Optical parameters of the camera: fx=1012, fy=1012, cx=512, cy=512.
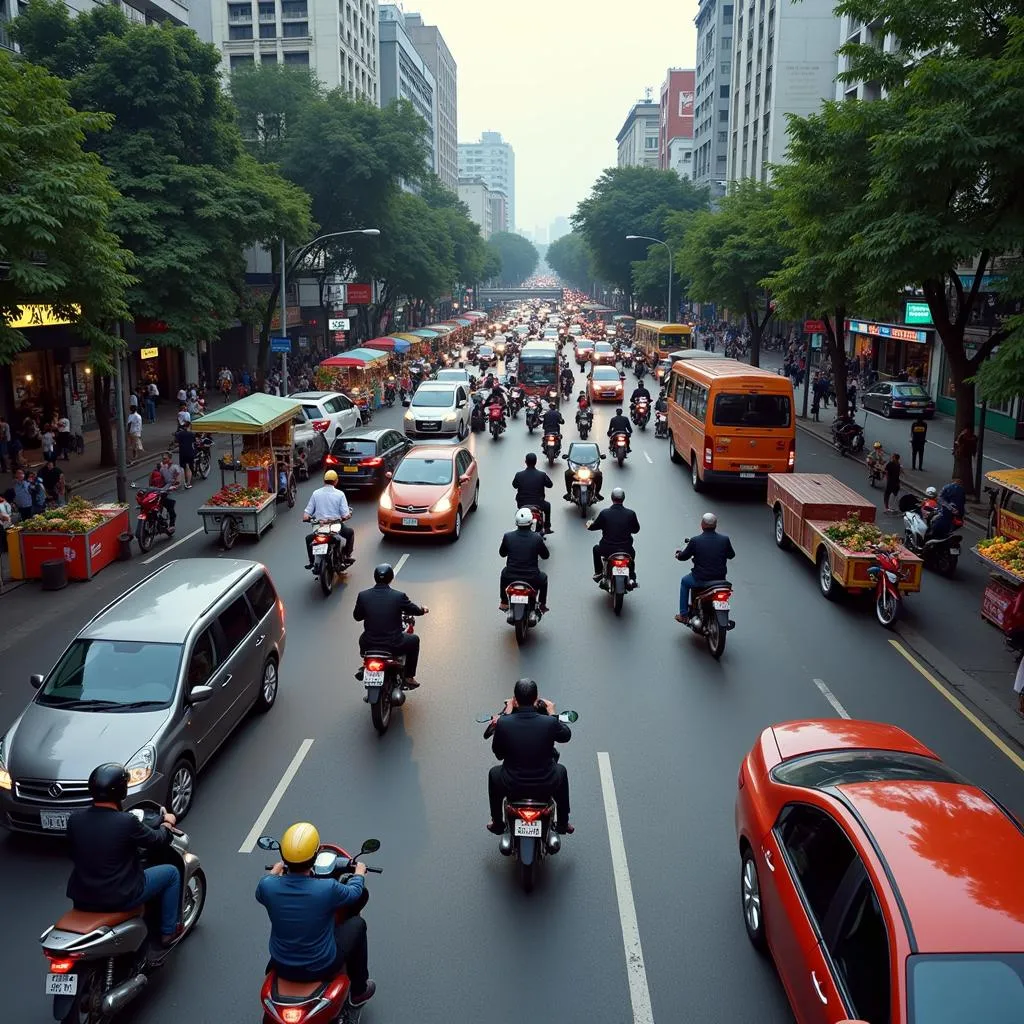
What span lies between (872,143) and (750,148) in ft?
210

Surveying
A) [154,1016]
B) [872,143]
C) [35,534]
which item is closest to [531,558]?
[154,1016]

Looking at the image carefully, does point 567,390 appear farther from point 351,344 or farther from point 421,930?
point 421,930

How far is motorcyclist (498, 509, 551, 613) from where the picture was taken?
12.9 metres

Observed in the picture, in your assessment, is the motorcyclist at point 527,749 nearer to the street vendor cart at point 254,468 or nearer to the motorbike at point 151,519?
the street vendor cart at point 254,468

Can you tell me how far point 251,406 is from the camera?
21109mm

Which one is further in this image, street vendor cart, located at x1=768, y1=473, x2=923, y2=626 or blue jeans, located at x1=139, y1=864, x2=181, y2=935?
street vendor cart, located at x1=768, y1=473, x2=923, y2=626

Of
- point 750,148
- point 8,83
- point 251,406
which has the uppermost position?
point 750,148

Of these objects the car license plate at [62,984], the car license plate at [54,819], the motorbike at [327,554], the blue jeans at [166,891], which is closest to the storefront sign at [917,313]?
the motorbike at [327,554]

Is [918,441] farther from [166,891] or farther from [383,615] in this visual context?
[166,891]

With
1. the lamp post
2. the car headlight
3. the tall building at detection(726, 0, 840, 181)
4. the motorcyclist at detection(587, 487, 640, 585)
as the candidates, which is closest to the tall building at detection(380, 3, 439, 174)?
the tall building at detection(726, 0, 840, 181)

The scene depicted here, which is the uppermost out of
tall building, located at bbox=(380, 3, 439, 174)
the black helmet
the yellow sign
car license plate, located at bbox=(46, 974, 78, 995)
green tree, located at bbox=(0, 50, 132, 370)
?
tall building, located at bbox=(380, 3, 439, 174)

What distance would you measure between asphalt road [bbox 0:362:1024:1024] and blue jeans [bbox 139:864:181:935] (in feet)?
1.67

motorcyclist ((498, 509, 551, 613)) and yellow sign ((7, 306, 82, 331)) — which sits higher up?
yellow sign ((7, 306, 82, 331))

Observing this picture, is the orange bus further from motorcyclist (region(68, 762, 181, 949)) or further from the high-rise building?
the high-rise building
